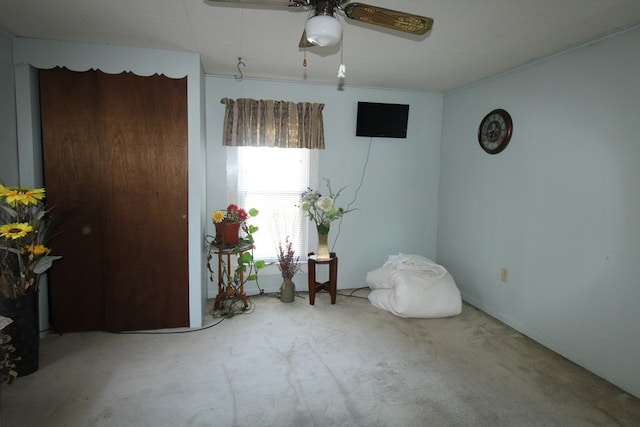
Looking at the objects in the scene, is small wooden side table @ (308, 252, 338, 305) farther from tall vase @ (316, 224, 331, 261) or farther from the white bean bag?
the white bean bag

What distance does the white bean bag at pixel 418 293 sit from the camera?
11.4ft

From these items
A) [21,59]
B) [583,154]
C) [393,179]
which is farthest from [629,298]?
[21,59]

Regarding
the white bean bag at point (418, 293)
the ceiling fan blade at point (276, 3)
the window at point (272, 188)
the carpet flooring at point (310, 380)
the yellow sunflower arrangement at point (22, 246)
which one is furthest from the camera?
the window at point (272, 188)

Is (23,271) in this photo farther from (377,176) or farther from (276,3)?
(377,176)

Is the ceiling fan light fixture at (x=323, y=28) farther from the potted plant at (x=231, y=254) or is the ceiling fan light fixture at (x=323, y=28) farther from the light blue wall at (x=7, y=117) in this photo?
the light blue wall at (x=7, y=117)

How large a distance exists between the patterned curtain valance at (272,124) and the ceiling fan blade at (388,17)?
7.33ft

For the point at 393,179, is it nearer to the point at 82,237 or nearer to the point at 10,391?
the point at 82,237

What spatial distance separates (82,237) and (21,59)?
1394 millimetres

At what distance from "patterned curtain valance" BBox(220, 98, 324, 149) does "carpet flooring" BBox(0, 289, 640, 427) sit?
5.94 ft

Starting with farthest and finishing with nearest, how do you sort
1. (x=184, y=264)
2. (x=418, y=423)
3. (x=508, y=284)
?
(x=508, y=284) → (x=184, y=264) → (x=418, y=423)

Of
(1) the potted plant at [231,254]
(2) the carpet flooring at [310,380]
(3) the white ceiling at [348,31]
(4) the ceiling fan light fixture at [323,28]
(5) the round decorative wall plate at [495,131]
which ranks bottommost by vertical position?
(2) the carpet flooring at [310,380]

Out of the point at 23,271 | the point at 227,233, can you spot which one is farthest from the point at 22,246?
the point at 227,233

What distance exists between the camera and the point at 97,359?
8.70 ft

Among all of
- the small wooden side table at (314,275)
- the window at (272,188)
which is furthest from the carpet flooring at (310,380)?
the window at (272,188)
